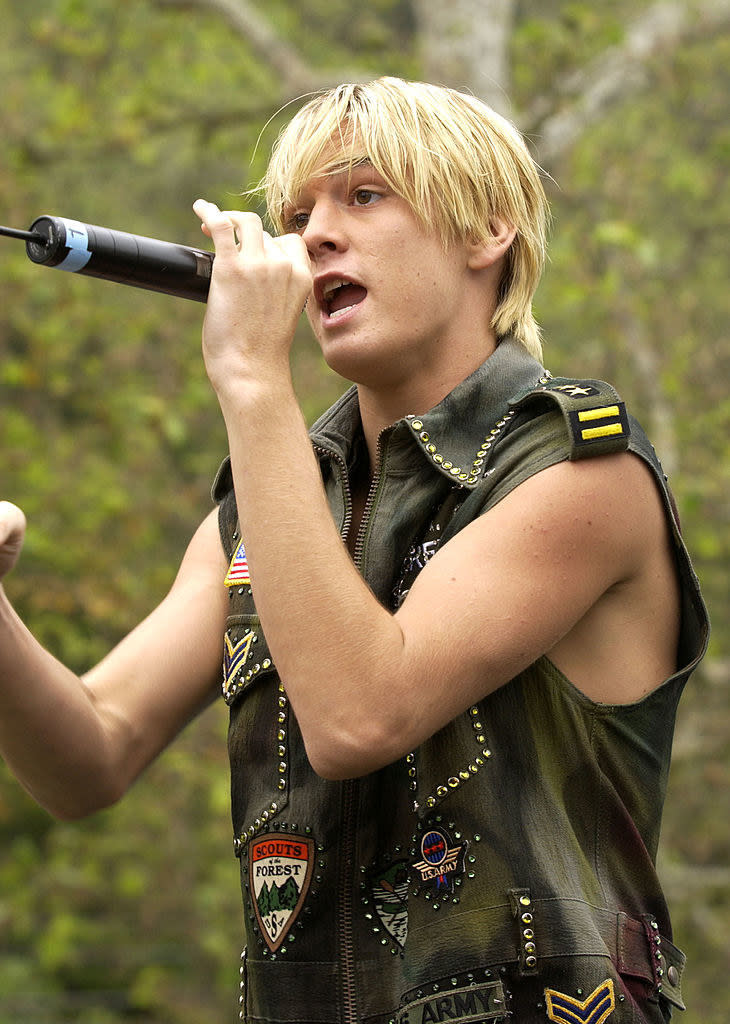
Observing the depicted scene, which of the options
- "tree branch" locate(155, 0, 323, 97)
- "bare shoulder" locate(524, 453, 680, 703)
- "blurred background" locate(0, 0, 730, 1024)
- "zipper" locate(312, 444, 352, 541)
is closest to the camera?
"bare shoulder" locate(524, 453, 680, 703)

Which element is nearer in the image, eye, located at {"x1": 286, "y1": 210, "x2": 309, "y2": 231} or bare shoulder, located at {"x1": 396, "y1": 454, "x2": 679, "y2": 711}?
bare shoulder, located at {"x1": 396, "y1": 454, "x2": 679, "y2": 711}

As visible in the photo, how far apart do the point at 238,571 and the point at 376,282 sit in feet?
1.71

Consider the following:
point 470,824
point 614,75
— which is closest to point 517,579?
point 470,824

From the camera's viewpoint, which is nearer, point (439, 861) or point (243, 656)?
point (439, 861)

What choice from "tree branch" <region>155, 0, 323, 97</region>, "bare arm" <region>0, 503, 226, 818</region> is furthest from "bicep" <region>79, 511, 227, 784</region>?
"tree branch" <region>155, 0, 323, 97</region>

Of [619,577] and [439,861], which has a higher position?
[619,577]

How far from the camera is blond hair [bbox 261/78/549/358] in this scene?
2262mm

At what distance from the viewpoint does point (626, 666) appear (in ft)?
6.82

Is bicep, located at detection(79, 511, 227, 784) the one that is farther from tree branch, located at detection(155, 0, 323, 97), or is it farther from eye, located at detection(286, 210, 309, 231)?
tree branch, located at detection(155, 0, 323, 97)

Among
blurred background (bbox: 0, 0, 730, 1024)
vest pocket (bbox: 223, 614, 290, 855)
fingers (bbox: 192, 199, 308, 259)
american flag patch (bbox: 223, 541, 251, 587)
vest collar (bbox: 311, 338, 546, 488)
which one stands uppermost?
blurred background (bbox: 0, 0, 730, 1024)

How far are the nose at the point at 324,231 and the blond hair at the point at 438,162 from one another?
0.21 feet

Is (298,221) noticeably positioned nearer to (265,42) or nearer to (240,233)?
(240,233)

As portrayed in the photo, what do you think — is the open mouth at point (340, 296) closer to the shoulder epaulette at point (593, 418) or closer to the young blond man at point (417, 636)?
the young blond man at point (417, 636)

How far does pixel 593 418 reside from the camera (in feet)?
6.64
